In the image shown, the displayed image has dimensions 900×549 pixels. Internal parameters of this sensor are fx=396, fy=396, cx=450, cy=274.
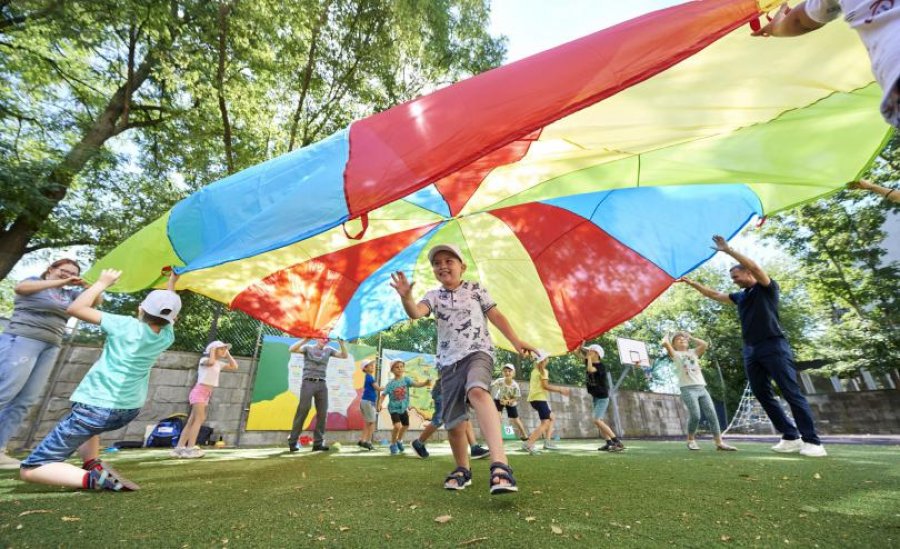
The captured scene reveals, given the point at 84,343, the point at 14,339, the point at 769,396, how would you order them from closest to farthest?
the point at 14,339
the point at 769,396
the point at 84,343

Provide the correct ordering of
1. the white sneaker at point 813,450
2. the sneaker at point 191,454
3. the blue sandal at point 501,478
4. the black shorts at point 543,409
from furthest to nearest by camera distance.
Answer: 1. the black shorts at point 543,409
2. the sneaker at point 191,454
3. the white sneaker at point 813,450
4. the blue sandal at point 501,478

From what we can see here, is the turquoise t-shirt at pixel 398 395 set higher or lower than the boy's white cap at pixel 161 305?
lower

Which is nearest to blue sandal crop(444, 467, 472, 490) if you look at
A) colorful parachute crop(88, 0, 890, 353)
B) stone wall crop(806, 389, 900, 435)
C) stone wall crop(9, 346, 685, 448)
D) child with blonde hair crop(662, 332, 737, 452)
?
colorful parachute crop(88, 0, 890, 353)

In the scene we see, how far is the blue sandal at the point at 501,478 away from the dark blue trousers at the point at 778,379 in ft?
10.2

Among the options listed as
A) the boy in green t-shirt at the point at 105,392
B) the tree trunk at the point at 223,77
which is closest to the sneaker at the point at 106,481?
the boy in green t-shirt at the point at 105,392

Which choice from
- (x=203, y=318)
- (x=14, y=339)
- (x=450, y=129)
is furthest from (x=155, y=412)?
(x=450, y=129)

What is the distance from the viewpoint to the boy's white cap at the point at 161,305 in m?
2.74

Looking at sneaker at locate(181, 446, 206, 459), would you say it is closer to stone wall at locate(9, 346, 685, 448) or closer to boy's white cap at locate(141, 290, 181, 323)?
boy's white cap at locate(141, 290, 181, 323)

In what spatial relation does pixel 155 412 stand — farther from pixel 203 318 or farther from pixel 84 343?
pixel 203 318

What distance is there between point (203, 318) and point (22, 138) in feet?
16.5

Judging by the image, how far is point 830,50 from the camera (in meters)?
2.57

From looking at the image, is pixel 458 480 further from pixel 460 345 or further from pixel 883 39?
pixel 883 39

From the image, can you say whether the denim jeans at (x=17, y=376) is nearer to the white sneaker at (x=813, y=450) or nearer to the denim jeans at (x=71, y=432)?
the denim jeans at (x=71, y=432)

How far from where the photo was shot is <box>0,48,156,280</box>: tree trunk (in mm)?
6504
